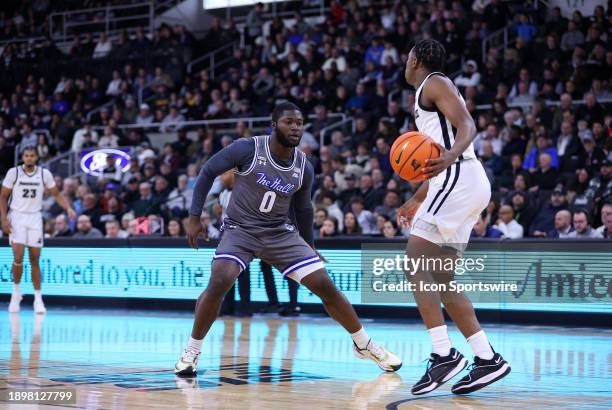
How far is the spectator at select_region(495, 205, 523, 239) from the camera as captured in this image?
45.8 ft

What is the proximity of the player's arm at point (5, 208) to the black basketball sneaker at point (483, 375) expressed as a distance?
9313 millimetres

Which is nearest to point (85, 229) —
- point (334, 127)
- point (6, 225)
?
point (6, 225)

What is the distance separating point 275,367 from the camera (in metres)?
8.03

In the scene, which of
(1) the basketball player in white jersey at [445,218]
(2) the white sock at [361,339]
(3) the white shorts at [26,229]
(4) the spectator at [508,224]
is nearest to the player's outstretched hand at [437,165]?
(1) the basketball player in white jersey at [445,218]

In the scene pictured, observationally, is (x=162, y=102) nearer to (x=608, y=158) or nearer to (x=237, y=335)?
(x=608, y=158)

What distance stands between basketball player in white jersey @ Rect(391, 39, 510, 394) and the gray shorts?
117 centimetres

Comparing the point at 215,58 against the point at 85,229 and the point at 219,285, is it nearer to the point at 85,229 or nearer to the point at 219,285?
the point at 85,229

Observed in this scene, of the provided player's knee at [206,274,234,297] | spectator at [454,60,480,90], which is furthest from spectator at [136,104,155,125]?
player's knee at [206,274,234,297]

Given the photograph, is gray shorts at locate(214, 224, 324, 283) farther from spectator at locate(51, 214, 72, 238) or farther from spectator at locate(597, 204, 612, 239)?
spectator at locate(51, 214, 72, 238)

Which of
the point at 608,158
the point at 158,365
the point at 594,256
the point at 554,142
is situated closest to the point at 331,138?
the point at 554,142

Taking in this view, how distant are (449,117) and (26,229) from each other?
9776 millimetres

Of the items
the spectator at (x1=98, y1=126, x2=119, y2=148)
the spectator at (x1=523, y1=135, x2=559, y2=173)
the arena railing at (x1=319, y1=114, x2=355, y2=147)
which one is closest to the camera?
the spectator at (x1=523, y1=135, x2=559, y2=173)

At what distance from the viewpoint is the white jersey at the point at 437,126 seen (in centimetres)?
656

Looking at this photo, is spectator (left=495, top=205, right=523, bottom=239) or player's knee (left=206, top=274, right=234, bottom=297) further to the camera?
spectator (left=495, top=205, right=523, bottom=239)
